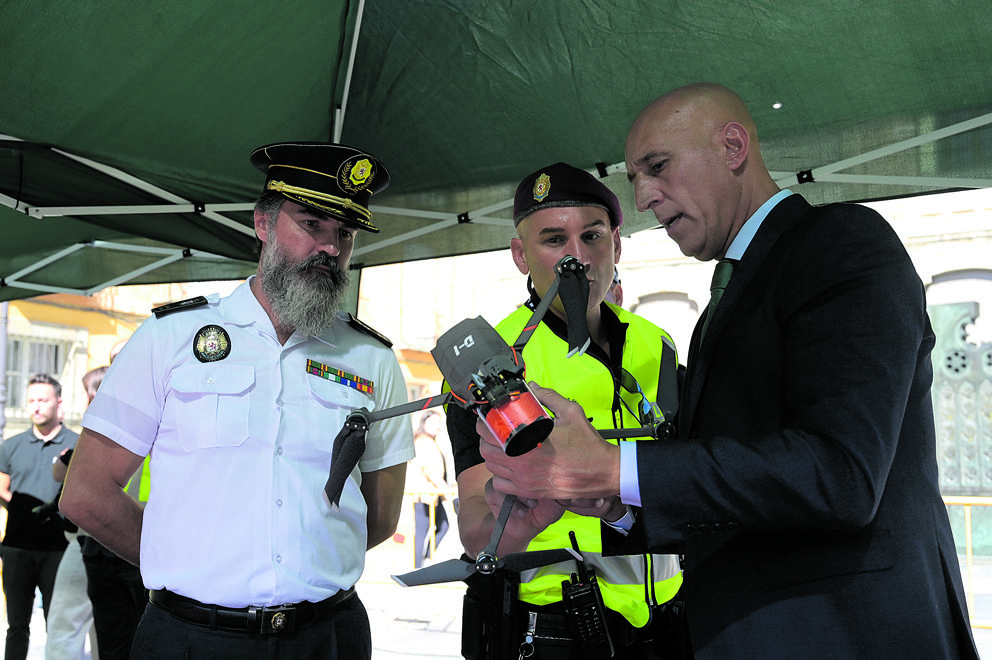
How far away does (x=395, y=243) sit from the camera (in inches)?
214

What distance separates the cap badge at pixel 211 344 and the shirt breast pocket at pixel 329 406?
0.29 meters

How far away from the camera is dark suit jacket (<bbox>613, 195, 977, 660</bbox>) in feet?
3.93

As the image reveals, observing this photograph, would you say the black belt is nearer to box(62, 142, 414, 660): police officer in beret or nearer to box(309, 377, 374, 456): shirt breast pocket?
box(62, 142, 414, 660): police officer in beret

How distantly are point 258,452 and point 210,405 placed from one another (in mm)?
202

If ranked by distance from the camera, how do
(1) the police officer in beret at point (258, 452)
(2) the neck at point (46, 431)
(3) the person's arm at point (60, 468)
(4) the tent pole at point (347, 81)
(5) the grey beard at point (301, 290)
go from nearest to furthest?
(1) the police officer in beret at point (258, 452)
(5) the grey beard at point (301, 290)
(4) the tent pole at point (347, 81)
(3) the person's arm at point (60, 468)
(2) the neck at point (46, 431)

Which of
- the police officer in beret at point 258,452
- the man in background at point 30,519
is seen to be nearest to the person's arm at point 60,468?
the man in background at point 30,519

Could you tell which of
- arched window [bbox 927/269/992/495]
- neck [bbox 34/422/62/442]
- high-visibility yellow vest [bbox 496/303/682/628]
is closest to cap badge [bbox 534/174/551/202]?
high-visibility yellow vest [bbox 496/303/682/628]

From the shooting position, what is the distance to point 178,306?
2.66 meters

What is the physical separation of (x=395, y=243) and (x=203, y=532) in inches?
129

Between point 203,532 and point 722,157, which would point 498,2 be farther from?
point 203,532

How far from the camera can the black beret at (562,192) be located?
2496 mm

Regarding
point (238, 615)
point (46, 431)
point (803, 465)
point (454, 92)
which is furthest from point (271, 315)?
point (46, 431)

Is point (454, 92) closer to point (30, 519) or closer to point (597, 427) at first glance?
point (597, 427)

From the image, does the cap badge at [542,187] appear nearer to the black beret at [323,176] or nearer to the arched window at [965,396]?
the black beret at [323,176]
